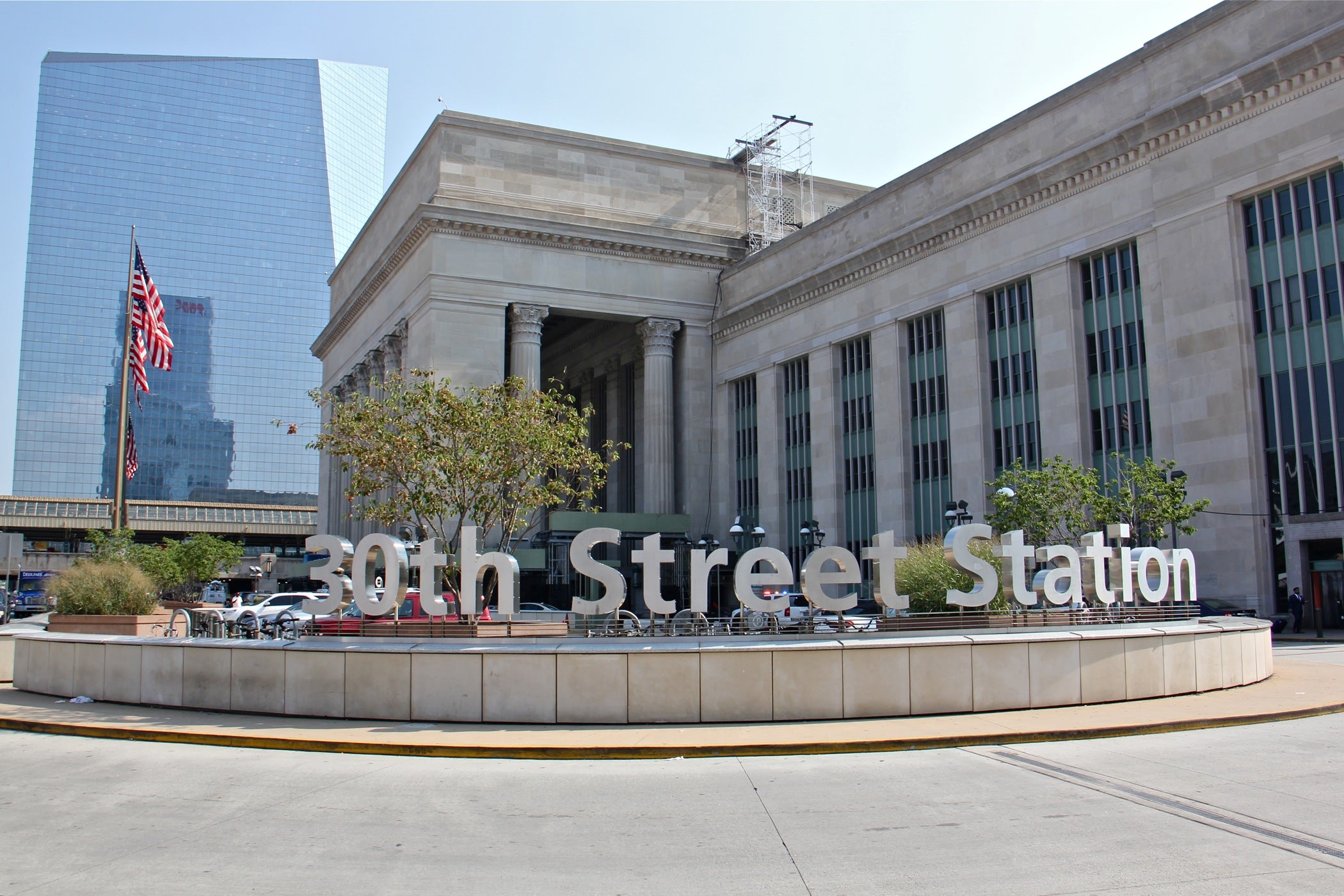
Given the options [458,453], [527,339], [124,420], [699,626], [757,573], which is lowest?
[699,626]

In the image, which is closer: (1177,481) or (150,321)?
(1177,481)

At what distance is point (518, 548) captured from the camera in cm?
5544

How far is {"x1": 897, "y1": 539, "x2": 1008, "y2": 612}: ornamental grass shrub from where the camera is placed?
20609mm

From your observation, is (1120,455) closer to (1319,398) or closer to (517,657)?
(1319,398)

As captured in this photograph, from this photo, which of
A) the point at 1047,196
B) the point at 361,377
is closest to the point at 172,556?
the point at 361,377

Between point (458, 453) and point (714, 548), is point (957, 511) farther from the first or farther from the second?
point (714, 548)

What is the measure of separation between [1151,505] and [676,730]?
2089 cm

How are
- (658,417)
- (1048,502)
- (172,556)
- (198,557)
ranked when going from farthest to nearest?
(658,417)
(198,557)
(172,556)
(1048,502)

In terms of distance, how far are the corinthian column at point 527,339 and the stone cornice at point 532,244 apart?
3.62 meters

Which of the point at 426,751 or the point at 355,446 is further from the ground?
the point at 355,446

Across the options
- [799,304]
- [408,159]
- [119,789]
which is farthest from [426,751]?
[408,159]

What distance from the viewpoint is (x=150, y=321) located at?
121 feet

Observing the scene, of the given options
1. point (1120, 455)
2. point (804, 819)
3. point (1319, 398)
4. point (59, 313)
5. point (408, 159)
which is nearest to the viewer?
point (804, 819)

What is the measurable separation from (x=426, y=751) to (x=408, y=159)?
5543cm
